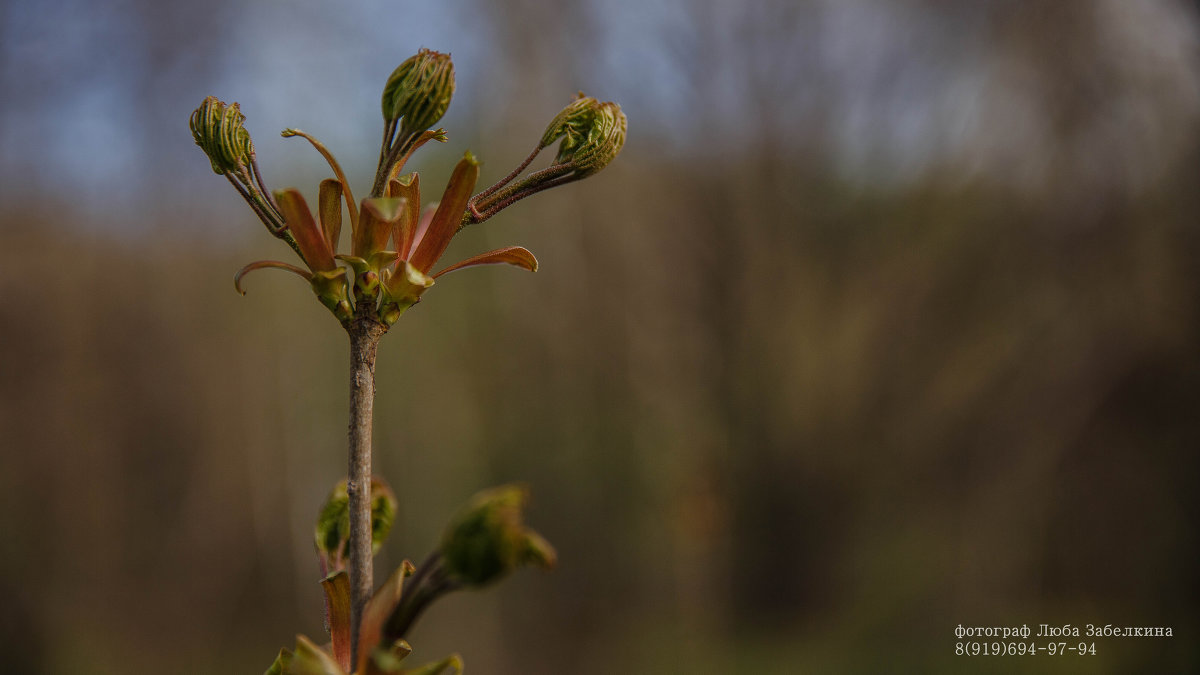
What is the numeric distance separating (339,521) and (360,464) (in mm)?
175

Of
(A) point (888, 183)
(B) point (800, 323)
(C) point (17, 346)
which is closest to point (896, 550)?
(B) point (800, 323)

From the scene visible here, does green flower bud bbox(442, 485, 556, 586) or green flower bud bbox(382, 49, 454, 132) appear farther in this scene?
green flower bud bbox(382, 49, 454, 132)

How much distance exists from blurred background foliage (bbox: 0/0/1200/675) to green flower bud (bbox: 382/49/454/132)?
20.4 ft

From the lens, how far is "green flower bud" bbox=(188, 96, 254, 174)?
61 centimetres

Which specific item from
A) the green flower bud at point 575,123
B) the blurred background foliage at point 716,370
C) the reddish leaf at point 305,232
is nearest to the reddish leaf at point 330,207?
the reddish leaf at point 305,232

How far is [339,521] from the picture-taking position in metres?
0.73

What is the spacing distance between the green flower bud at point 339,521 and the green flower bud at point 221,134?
13.3 inches

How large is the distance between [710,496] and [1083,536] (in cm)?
338

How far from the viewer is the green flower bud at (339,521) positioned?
0.73 metres

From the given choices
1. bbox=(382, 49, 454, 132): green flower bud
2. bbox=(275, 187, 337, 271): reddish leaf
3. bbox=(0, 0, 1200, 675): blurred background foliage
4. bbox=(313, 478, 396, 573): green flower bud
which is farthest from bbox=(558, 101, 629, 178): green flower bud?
bbox=(0, 0, 1200, 675): blurred background foliage

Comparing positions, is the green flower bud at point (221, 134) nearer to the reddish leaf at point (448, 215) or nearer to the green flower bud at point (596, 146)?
the reddish leaf at point (448, 215)

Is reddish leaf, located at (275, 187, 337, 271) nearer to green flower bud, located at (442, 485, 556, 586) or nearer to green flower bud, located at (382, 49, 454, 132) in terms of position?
green flower bud, located at (382, 49, 454, 132)

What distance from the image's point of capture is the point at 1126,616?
19.4 ft

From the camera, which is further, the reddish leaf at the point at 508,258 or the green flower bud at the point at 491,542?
the reddish leaf at the point at 508,258
